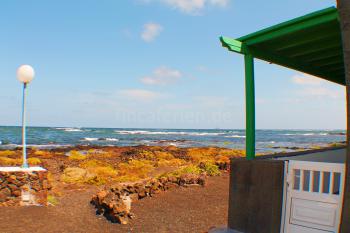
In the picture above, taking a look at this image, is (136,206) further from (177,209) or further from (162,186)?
(162,186)

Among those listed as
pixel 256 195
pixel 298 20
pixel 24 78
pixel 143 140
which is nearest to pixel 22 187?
pixel 24 78

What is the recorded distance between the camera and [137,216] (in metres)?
8.05

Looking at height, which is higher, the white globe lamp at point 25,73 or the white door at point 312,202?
the white globe lamp at point 25,73

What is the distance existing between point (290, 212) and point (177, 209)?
460 cm

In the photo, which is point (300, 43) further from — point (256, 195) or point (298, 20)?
point (256, 195)

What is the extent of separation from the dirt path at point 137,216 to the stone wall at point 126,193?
22 centimetres

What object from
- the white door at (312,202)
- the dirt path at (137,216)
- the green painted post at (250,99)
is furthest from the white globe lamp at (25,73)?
the white door at (312,202)

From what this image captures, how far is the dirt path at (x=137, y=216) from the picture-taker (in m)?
7.00

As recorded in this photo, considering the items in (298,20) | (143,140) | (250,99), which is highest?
(298,20)

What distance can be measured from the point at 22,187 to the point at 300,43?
23.9 ft

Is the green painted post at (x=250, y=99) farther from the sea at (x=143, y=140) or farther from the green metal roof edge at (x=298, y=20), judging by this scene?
the sea at (x=143, y=140)

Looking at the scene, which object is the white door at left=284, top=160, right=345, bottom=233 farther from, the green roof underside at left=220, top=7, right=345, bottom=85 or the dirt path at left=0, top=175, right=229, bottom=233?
the dirt path at left=0, top=175, right=229, bottom=233

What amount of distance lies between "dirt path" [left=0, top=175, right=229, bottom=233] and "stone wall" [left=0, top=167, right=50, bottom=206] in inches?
10.5

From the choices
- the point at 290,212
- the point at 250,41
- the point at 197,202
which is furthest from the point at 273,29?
the point at 197,202
